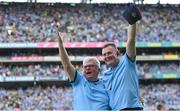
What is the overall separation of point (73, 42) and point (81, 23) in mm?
2776

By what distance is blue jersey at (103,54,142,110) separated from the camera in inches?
204

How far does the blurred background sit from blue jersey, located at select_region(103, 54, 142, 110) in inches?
1159

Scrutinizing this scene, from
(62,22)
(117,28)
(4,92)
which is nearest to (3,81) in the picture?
(4,92)

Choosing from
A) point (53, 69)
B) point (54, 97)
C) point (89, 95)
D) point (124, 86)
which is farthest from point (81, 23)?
point (124, 86)

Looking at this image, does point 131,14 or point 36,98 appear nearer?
point 131,14

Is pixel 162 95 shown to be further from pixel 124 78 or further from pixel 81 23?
pixel 124 78

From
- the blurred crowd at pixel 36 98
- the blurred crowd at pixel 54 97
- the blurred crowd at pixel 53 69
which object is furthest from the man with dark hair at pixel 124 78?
the blurred crowd at pixel 53 69

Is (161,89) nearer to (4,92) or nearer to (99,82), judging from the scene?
(4,92)

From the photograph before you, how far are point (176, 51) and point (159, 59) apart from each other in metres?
1.84

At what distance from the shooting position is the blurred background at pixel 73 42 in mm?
37875

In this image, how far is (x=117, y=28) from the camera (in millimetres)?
41875

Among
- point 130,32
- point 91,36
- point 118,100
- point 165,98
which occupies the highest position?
point 130,32

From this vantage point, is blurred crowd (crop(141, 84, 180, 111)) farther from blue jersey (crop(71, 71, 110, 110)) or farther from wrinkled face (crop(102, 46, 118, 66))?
wrinkled face (crop(102, 46, 118, 66))

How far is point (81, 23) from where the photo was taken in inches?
1663
